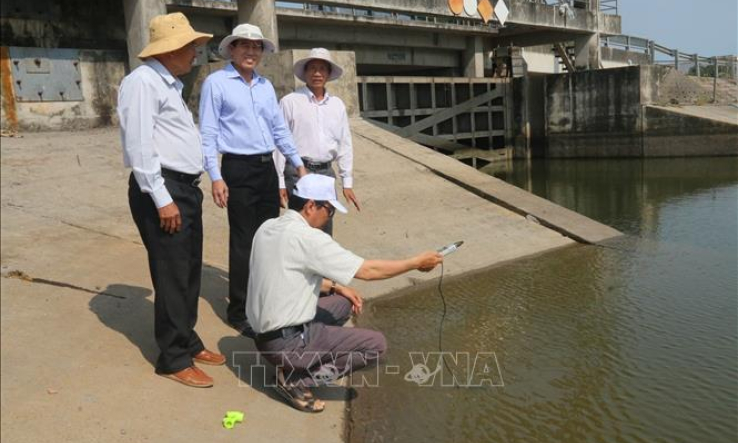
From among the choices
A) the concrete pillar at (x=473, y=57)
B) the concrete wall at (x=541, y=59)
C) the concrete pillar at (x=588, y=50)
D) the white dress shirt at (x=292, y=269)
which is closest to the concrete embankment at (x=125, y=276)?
the white dress shirt at (x=292, y=269)

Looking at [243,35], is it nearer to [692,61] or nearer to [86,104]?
[86,104]

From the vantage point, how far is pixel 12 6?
9.94 m

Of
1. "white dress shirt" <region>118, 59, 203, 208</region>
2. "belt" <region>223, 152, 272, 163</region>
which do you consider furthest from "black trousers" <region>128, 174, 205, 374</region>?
"belt" <region>223, 152, 272, 163</region>

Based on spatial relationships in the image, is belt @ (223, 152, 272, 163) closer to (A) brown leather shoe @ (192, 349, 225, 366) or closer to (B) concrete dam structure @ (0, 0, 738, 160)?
(A) brown leather shoe @ (192, 349, 225, 366)

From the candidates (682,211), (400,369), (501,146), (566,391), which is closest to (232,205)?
(400,369)

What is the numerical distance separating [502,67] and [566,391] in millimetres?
17618

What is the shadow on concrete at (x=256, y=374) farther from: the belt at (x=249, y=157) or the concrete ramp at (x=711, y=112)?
the concrete ramp at (x=711, y=112)

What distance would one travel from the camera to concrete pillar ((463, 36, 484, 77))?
19.2 metres

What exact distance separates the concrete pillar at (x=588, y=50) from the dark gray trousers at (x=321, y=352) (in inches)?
791

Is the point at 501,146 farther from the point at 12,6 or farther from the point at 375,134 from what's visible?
the point at 12,6

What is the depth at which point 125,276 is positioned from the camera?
3.81m

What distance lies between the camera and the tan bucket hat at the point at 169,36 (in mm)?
2684

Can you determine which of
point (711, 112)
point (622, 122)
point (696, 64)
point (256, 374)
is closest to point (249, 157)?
point (256, 374)

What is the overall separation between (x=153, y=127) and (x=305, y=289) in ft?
3.18
